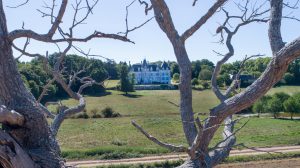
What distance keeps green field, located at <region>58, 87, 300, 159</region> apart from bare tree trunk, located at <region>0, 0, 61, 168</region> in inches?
295

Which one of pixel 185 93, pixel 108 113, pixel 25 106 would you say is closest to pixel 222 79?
pixel 185 93

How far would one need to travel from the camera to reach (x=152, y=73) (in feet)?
297

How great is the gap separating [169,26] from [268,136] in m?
26.8

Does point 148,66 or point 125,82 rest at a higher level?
point 148,66

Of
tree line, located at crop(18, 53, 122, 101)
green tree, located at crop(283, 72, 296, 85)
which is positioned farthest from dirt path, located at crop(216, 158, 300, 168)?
green tree, located at crop(283, 72, 296, 85)

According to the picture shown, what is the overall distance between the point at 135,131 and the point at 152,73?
5672cm

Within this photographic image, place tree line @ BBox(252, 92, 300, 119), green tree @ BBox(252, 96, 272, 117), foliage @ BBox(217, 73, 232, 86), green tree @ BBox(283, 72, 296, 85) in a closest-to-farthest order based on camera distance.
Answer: foliage @ BBox(217, 73, 232, 86)
green tree @ BBox(252, 96, 272, 117)
tree line @ BBox(252, 92, 300, 119)
green tree @ BBox(283, 72, 296, 85)

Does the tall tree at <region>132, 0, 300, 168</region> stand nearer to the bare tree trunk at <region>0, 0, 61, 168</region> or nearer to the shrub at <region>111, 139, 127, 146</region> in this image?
the bare tree trunk at <region>0, 0, 61, 168</region>

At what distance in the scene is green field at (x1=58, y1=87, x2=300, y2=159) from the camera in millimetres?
22609

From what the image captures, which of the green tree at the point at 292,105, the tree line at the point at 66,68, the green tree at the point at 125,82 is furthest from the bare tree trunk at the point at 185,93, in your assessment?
the green tree at the point at 125,82

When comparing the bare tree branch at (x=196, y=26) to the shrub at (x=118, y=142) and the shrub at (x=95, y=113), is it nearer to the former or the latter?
the shrub at (x=118, y=142)

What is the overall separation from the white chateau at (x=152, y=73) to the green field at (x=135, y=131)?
26773 mm

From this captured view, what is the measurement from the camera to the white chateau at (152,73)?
3484 inches

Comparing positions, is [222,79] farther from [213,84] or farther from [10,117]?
[10,117]
